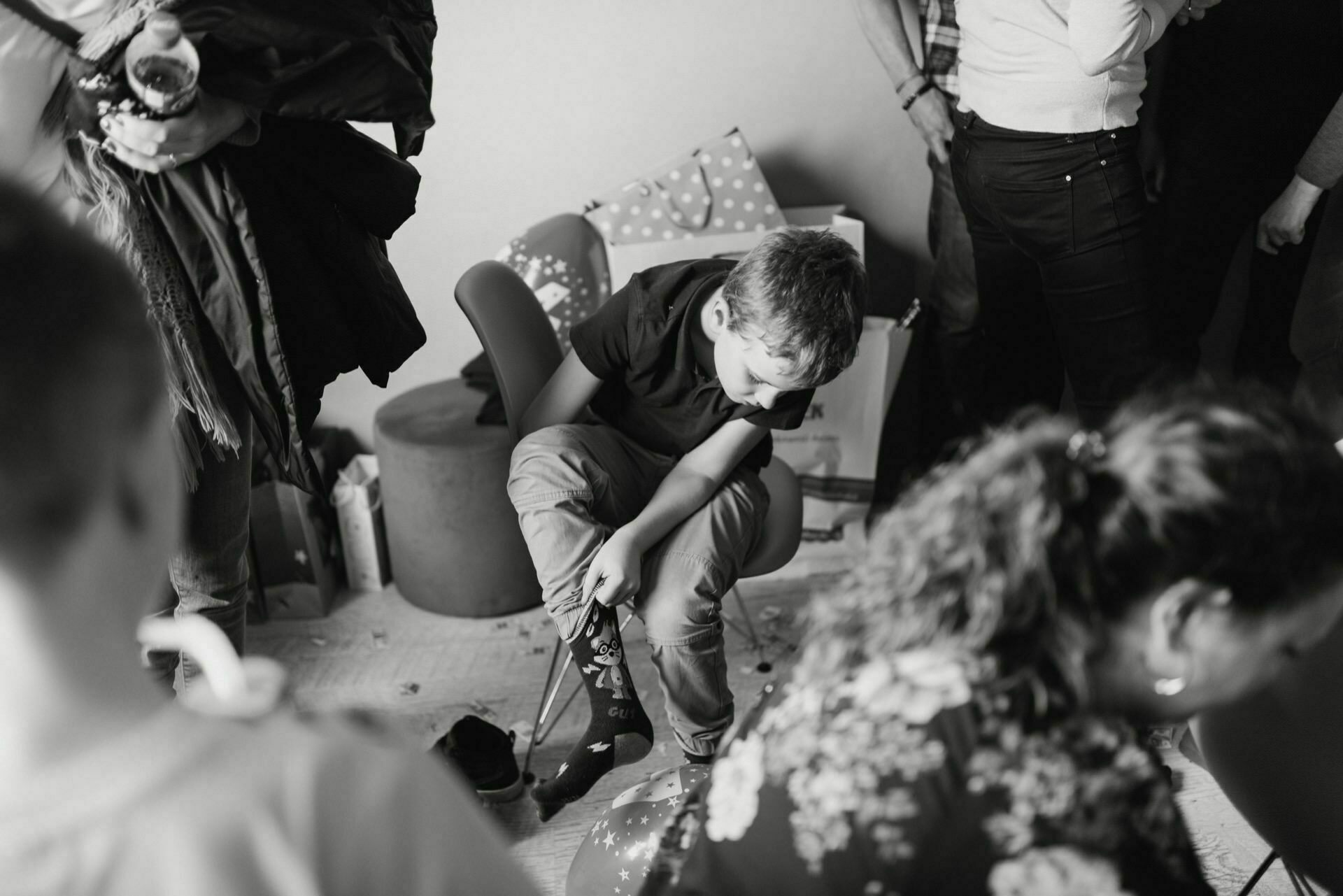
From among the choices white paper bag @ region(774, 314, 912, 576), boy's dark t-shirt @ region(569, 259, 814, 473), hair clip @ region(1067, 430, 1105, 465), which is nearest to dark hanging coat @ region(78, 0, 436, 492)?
boy's dark t-shirt @ region(569, 259, 814, 473)

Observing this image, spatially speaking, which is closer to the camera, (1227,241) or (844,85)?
(1227,241)

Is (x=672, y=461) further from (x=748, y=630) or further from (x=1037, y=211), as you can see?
(x=1037, y=211)

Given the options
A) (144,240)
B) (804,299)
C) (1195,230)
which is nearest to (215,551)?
(144,240)

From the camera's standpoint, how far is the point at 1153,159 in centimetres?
233

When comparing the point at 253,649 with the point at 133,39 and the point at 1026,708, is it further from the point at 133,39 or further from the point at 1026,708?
the point at 1026,708

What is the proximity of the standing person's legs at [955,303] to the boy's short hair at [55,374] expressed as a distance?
2.11 metres

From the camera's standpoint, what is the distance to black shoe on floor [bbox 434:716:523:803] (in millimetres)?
1830

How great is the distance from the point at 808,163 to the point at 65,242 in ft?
7.42

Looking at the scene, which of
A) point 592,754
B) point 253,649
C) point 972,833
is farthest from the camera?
point 253,649

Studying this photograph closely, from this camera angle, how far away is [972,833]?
2.50 feet

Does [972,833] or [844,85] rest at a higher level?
[844,85]

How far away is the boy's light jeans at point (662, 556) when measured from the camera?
168 cm

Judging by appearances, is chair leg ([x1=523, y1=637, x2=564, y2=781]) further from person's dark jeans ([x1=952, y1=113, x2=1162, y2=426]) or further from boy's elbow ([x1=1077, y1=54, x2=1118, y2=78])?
boy's elbow ([x1=1077, y1=54, x2=1118, y2=78])

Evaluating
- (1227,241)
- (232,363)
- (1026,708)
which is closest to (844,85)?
(1227,241)
